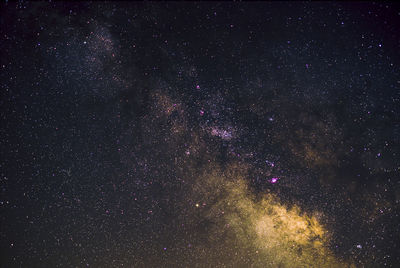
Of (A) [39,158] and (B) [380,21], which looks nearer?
(B) [380,21]

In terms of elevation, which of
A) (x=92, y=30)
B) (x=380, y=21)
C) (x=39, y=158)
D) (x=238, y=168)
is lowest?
(x=39, y=158)

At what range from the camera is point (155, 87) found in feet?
10.3

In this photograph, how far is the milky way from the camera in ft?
9.67

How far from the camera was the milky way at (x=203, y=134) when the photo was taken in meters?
2.95

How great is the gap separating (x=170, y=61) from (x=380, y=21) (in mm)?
3266

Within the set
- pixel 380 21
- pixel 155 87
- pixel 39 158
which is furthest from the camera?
pixel 39 158

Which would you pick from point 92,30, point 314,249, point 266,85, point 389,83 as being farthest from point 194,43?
point 314,249

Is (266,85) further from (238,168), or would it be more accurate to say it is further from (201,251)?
(201,251)

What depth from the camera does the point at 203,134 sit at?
3217 mm

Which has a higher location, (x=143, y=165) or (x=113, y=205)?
(x=143, y=165)

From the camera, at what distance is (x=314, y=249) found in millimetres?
3453

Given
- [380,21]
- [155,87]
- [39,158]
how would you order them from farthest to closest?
[39,158], [155,87], [380,21]

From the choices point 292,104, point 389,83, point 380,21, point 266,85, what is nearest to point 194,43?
point 266,85

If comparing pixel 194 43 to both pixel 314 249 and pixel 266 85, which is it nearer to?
pixel 266 85
